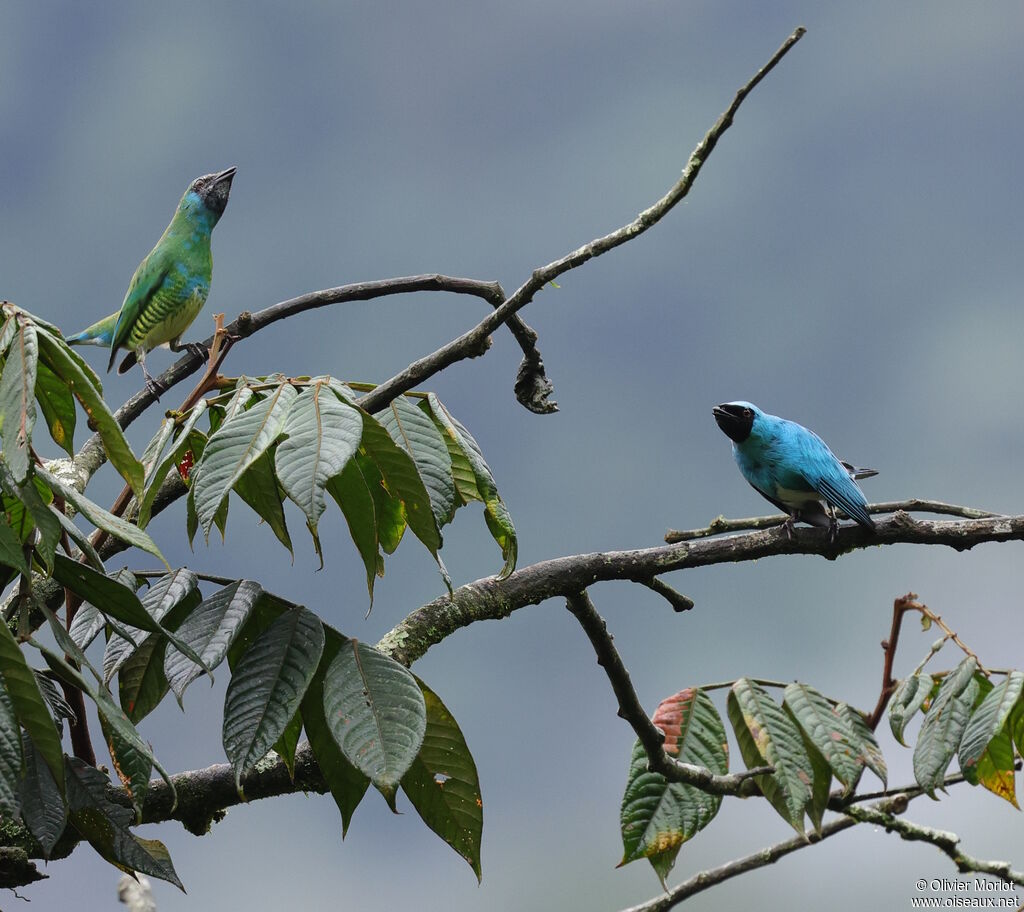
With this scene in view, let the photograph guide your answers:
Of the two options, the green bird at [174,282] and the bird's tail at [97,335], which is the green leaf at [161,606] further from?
the bird's tail at [97,335]

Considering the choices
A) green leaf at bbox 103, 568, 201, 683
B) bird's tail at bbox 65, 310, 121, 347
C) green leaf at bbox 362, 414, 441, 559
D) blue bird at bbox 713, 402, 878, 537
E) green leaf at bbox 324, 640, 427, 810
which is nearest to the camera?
green leaf at bbox 324, 640, 427, 810

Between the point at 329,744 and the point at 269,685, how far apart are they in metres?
0.23

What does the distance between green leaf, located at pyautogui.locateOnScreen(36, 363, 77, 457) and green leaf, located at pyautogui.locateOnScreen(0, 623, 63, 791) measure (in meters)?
0.54

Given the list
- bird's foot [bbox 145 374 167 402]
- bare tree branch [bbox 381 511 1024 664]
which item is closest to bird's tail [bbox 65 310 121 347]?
bird's foot [bbox 145 374 167 402]

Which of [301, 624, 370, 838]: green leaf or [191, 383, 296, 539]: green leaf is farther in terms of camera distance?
[301, 624, 370, 838]: green leaf

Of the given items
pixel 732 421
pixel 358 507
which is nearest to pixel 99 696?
pixel 358 507

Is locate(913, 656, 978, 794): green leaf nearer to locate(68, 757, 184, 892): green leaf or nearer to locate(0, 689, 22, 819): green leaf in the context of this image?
locate(68, 757, 184, 892): green leaf

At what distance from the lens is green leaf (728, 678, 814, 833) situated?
239 centimetres

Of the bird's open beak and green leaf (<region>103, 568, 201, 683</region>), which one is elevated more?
the bird's open beak

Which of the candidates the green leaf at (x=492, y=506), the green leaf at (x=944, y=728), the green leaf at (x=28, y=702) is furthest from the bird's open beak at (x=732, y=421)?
the green leaf at (x=28, y=702)

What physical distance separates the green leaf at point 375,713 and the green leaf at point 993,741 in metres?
1.33

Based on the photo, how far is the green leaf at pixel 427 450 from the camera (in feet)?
6.84

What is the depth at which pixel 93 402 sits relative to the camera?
73.1 inches

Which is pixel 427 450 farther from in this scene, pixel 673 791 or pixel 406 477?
pixel 673 791
